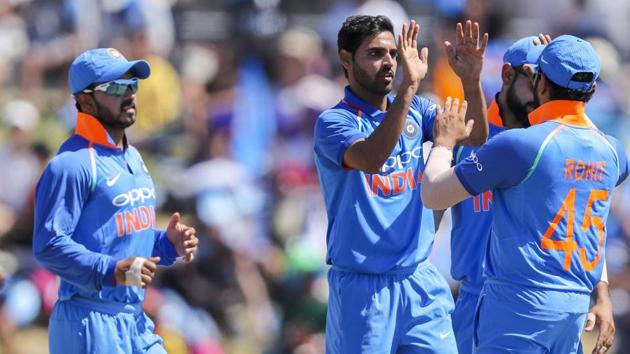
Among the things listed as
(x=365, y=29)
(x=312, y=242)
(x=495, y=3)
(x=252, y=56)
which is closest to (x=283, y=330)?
(x=312, y=242)

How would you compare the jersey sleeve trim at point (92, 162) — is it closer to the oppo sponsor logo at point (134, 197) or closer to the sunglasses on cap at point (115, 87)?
the oppo sponsor logo at point (134, 197)

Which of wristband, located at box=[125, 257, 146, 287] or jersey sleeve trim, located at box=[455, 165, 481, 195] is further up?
jersey sleeve trim, located at box=[455, 165, 481, 195]

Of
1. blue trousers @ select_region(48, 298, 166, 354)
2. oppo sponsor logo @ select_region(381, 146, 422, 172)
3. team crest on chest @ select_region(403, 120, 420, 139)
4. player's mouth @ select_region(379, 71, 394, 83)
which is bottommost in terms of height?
blue trousers @ select_region(48, 298, 166, 354)

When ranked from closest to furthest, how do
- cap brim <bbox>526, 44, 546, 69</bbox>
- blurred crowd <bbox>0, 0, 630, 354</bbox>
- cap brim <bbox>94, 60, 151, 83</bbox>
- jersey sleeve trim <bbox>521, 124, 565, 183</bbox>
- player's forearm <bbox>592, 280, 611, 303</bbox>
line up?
1. jersey sleeve trim <bbox>521, 124, 565, 183</bbox>
2. player's forearm <bbox>592, 280, 611, 303</bbox>
3. cap brim <bbox>94, 60, 151, 83</bbox>
4. cap brim <bbox>526, 44, 546, 69</bbox>
5. blurred crowd <bbox>0, 0, 630, 354</bbox>

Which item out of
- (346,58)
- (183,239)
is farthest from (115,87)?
(346,58)

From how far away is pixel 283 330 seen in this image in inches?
403

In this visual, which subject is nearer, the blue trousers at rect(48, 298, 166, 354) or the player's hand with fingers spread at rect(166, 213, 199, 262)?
the blue trousers at rect(48, 298, 166, 354)

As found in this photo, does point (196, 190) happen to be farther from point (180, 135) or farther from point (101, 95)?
point (101, 95)

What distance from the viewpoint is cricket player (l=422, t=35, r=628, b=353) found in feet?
16.6

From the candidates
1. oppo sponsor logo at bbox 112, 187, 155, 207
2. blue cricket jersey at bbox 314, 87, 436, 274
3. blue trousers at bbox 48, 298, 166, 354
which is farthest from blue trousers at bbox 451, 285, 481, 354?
oppo sponsor logo at bbox 112, 187, 155, 207

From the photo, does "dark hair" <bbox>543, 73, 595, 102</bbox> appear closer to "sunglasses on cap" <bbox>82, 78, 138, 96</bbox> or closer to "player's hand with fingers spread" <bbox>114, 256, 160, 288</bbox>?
"player's hand with fingers spread" <bbox>114, 256, 160, 288</bbox>

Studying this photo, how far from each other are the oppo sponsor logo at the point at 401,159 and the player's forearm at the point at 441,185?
49 cm

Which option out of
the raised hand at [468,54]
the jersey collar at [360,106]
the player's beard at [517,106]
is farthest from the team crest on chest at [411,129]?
the player's beard at [517,106]

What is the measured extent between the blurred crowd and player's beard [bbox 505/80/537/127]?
13.0ft
